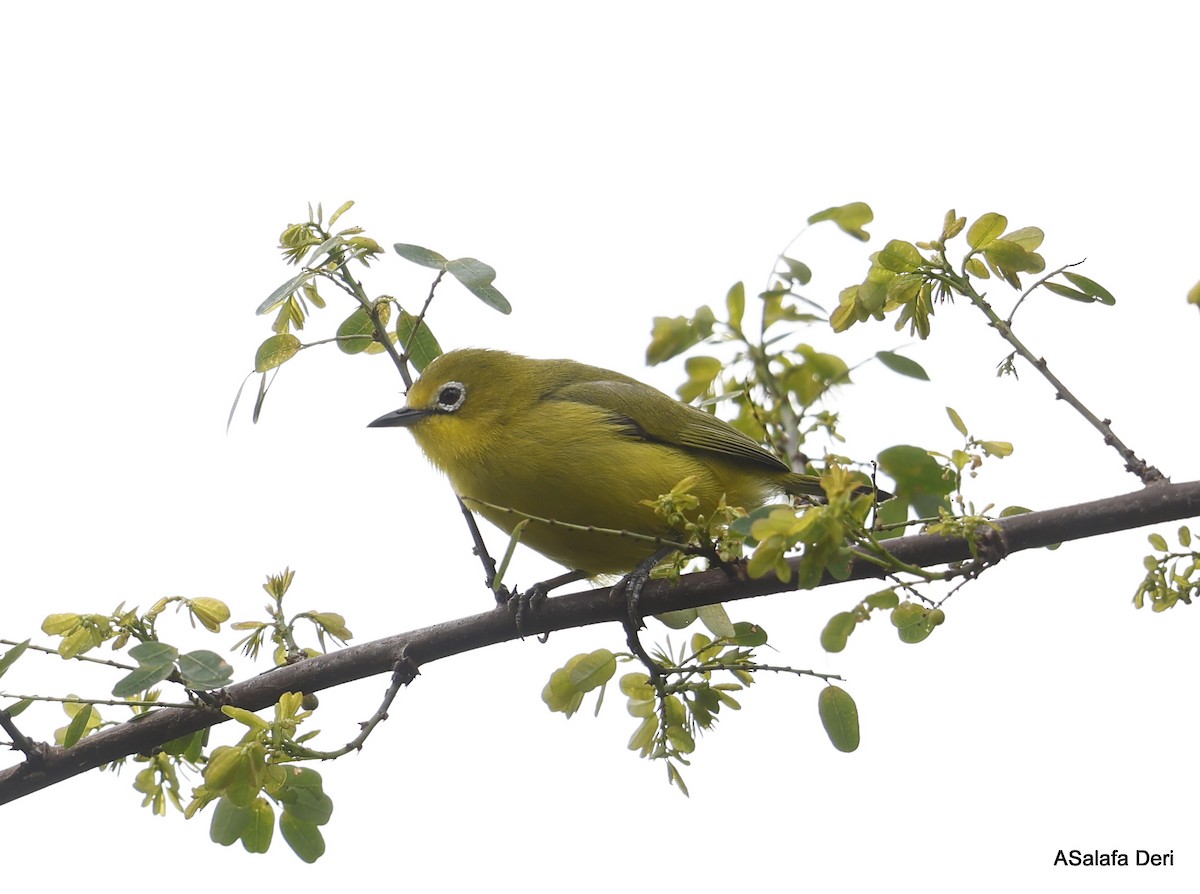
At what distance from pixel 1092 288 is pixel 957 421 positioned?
1.54 feet

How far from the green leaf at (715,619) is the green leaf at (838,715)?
45 cm

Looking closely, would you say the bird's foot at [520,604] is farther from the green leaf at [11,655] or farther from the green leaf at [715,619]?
the green leaf at [11,655]

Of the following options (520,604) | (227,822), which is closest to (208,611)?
(227,822)

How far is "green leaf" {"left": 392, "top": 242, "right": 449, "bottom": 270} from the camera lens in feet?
10.5

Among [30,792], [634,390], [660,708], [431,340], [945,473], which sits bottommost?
[30,792]

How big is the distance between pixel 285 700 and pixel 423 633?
0.64 m

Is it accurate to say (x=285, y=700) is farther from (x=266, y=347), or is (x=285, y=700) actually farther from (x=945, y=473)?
(x=945, y=473)

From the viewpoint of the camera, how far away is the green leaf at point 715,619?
3420 millimetres

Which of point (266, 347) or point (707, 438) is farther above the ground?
point (707, 438)

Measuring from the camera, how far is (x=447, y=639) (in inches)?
133

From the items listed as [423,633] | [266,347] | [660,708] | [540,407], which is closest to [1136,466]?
[660,708]

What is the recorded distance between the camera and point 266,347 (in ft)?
10.8

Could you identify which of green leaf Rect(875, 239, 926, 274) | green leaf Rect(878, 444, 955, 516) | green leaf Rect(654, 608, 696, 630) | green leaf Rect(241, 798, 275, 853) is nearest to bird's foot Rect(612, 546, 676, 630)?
green leaf Rect(654, 608, 696, 630)

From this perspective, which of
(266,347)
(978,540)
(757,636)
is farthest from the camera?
(266,347)
